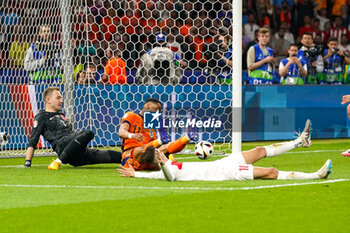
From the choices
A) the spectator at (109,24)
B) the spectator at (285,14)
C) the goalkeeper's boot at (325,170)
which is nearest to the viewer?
the goalkeeper's boot at (325,170)

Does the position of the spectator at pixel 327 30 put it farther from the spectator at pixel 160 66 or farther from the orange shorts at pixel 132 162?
the orange shorts at pixel 132 162

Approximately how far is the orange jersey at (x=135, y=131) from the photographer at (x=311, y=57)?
7.56 m

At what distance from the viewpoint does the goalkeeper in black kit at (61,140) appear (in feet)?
39.2

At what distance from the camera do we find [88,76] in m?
15.5

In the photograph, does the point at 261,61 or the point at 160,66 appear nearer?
the point at 160,66

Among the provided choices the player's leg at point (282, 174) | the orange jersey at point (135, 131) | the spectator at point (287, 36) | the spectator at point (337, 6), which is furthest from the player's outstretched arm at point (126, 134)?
the spectator at point (337, 6)

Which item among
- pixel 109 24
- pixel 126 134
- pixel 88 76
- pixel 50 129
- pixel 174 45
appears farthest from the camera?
pixel 174 45

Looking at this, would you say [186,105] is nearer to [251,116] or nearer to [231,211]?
[251,116]

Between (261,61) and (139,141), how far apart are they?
651 cm

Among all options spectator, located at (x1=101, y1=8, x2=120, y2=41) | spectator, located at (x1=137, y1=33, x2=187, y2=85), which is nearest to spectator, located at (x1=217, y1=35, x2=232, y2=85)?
spectator, located at (x1=137, y1=33, x2=187, y2=85)

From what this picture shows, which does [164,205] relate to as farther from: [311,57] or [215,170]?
[311,57]

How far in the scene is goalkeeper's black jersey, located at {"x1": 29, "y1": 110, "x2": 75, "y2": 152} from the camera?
40.3 feet

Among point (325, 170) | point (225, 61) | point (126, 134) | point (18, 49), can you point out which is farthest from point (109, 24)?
point (325, 170)

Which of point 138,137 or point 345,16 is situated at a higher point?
point 345,16
